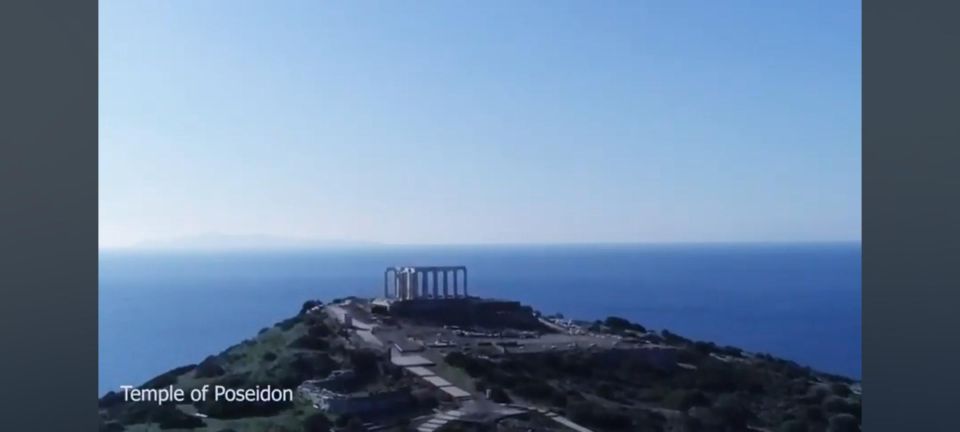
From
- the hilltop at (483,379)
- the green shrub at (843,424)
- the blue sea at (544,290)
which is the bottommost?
the green shrub at (843,424)

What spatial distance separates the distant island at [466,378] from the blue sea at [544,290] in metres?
0.06

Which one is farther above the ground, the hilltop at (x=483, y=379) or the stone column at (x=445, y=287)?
the stone column at (x=445, y=287)

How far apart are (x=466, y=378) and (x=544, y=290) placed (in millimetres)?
502

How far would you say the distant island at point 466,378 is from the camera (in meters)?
4.73

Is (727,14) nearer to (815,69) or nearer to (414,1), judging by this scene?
(815,69)

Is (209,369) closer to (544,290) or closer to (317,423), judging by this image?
(317,423)

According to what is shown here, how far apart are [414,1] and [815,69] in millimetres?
1768

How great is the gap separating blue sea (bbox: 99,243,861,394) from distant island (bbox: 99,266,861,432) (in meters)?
0.06

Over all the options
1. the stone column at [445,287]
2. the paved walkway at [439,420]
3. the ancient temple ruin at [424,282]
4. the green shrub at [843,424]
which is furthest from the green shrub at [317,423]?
the green shrub at [843,424]

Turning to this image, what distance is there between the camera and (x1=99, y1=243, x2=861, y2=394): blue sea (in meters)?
4.64

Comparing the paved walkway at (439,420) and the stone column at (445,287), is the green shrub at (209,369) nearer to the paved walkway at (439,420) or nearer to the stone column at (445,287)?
the paved walkway at (439,420)

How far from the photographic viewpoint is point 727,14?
16.5 feet

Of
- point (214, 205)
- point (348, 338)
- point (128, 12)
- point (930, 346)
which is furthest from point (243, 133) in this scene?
point (930, 346)

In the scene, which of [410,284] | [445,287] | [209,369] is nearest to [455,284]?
[445,287]
